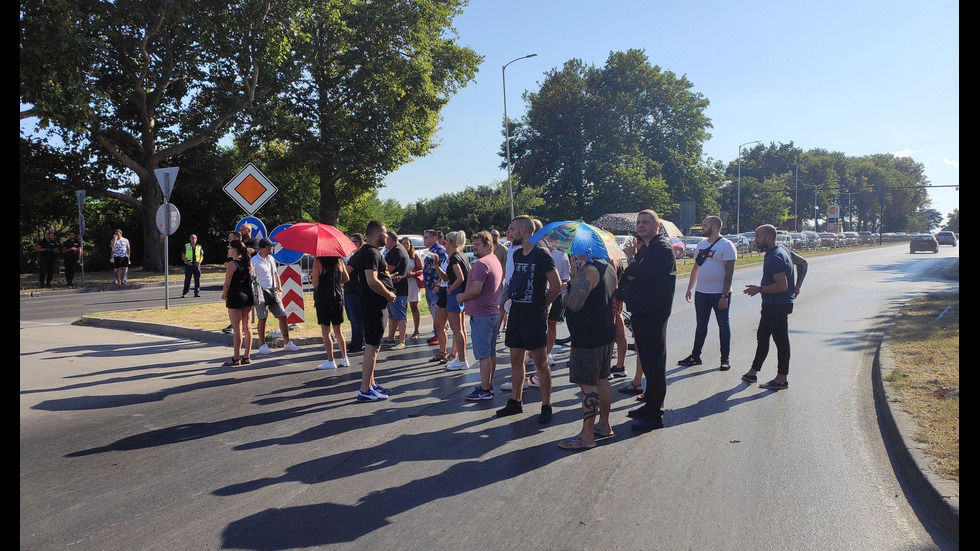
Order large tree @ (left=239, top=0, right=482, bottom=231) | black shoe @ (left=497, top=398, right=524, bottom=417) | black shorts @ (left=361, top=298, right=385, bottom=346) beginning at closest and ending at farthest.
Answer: black shoe @ (left=497, top=398, right=524, bottom=417) → black shorts @ (left=361, top=298, right=385, bottom=346) → large tree @ (left=239, top=0, right=482, bottom=231)

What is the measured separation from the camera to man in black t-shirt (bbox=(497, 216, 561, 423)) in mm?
6270

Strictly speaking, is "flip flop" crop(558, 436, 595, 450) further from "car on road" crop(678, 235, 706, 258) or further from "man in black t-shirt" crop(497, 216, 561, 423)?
"car on road" crop(678, 235, 706, 258)

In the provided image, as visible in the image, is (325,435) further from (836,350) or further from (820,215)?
(820,215)

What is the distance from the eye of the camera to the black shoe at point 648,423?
605 centimetres

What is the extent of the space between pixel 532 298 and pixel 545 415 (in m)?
1.12

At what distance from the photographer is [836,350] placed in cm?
1033

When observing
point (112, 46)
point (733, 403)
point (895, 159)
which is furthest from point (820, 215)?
point (733, 403)

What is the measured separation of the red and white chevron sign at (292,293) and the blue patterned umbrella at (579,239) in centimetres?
623

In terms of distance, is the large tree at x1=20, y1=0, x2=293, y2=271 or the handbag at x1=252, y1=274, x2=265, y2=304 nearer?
the handbag at x1=252, y1=274, x2=265, y2=304

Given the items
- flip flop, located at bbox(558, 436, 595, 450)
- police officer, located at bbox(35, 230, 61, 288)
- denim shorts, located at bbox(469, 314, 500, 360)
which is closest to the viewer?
flip flop, located at bbox(558, 436, 595, 450)

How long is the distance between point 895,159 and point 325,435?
162 meters

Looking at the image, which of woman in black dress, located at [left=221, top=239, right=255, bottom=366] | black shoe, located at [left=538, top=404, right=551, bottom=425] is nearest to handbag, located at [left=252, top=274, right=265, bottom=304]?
woman in black dress, located at [left=221, top=239, right=255, bottom=366]

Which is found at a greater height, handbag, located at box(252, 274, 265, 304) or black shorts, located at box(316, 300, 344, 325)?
handbag, located at box(252, 274, 265, 304)

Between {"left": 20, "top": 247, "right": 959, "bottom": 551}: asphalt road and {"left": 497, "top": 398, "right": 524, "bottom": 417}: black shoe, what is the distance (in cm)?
14
